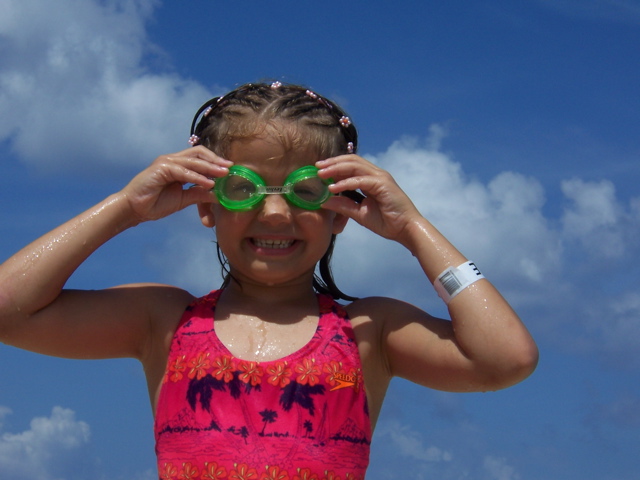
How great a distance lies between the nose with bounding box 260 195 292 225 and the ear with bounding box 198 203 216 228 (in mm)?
542

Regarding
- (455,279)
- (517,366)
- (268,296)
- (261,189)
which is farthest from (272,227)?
(517,366)

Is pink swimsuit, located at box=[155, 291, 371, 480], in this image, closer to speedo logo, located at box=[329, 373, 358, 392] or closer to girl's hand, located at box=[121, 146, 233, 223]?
speedo logo, located at box=[329, 373, 358, 392]

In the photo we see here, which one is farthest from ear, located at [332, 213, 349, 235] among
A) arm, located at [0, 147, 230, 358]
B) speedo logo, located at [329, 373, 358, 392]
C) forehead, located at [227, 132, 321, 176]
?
speedo logo, located at [329, 373, 358, 392]

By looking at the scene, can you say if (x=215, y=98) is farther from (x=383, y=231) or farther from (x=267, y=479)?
(x=267, y=479)

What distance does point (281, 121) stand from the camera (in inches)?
196

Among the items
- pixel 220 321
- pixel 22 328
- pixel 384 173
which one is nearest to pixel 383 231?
pixel 384 173

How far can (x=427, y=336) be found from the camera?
499 cm

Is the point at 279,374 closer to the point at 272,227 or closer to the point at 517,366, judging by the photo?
the point at 272,227

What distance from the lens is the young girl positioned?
4648 millimetres

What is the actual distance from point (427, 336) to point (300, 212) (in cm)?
99

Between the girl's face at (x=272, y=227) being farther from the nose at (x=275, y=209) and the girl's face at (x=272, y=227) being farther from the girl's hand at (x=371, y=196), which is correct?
the girl's hand at (x=371, y=196)

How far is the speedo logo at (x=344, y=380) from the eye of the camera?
479 centimetres

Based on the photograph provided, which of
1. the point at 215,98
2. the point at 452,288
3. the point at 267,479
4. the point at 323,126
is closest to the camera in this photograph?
the point at 267,479

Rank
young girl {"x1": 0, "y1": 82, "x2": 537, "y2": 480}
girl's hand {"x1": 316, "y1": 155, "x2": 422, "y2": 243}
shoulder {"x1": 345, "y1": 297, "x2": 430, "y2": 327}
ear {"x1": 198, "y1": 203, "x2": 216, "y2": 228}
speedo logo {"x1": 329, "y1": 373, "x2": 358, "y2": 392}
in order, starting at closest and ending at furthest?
young girl {"x1": 0, "y1": 82, "x2": 537, "y2": 480} < speedo logo {"x1": 329, "y1": 373, "x2": 358, "y2": 392} < girl's hand {"x1": 316, "y1": 155, "x2": 422, "y2": 243} < shoulder {"x1": 345, "y1": 297, "x2": 430, "y2": 327} < ear {"x1": 198, "y1": 203, "x2": 216, "y2": 228}
